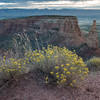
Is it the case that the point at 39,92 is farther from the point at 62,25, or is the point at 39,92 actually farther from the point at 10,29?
the point at 10,29

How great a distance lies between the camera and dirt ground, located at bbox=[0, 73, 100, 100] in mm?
3029

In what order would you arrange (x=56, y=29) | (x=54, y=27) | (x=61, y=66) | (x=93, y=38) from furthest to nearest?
(x=54, y=27) → (x=56, y=29) → (x=93, y=38) → (x=61, y=66)

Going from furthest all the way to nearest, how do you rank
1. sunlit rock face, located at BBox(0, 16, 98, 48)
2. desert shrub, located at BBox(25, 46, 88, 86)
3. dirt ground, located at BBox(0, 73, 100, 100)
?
sunlit rock face, located at BBox(0, 16, 98, 48)
desert shrub, located at BBox(25, 46, 88, 86)
dirt ground, located at BBox(0, 73, 100, 100)

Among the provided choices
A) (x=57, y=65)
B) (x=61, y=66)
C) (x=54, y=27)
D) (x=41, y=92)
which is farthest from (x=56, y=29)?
(x=41, y=92)

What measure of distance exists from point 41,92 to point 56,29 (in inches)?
1499

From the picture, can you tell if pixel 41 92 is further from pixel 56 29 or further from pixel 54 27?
pixel 54 27

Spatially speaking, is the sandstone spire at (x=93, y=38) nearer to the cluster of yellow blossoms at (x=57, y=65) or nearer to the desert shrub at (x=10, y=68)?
the cluster of yellow blossoms at (x=57, y=65)

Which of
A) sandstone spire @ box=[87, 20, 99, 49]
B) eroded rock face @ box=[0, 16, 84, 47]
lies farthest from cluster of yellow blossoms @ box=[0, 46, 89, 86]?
eroded rock face @ box=[0, 16, 84, 47]

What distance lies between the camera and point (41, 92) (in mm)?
3131

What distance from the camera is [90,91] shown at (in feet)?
11.0

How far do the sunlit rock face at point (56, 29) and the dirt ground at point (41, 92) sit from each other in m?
15.0

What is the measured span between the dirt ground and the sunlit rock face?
15.0 meters

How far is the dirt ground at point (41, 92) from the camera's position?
3.03 m

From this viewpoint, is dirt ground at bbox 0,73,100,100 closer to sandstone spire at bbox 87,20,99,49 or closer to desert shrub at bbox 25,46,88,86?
desert shrub at bbox 25,46,88,86
